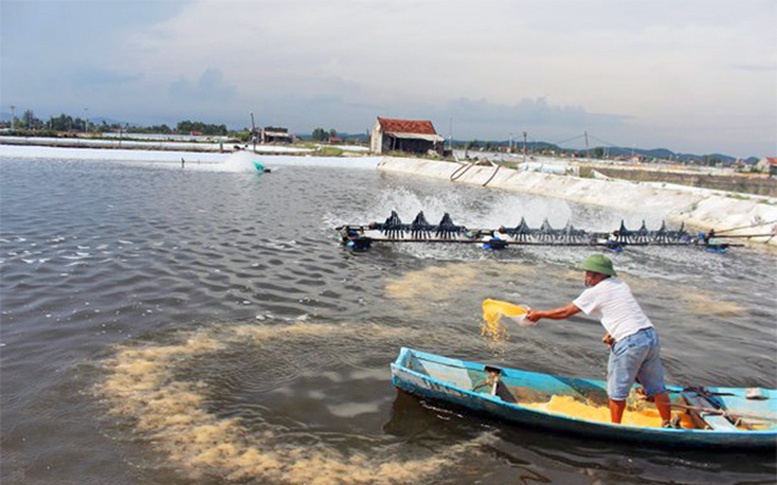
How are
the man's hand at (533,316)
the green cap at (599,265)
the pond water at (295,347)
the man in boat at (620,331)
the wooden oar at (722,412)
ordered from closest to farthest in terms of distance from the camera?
the pond water at (295,347) < the man in boat at (620,331) < the green cap at (599,265) < the man's hand at (533,316) < the wooden oar at (722,412)

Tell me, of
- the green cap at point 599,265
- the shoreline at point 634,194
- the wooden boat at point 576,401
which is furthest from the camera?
the shoreline at point 634,194

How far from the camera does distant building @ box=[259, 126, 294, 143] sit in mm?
101144

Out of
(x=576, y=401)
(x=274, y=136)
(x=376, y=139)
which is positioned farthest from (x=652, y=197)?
(x=274, y=136)

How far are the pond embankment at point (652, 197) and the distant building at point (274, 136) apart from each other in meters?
51.5

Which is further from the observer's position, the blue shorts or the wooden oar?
the wooden oar

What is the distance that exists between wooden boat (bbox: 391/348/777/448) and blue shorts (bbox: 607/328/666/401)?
0.50 metres

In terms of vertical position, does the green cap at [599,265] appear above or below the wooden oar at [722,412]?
above

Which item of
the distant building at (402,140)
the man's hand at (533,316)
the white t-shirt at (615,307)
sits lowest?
the man's hand at (533,316)

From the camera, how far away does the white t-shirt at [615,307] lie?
6.86 m

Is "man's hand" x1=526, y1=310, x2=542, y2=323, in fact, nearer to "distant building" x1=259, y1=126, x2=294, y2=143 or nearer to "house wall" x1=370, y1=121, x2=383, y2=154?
"house wall" x1=370, y1=121, x2=383, y2=154

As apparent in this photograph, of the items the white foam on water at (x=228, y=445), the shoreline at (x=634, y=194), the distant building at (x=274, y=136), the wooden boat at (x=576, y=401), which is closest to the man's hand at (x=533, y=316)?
the wooden boat at (x=576, y=401)

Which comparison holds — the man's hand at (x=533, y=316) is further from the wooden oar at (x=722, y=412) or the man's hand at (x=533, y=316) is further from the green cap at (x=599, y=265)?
the wooden oar at (x=722, y=412)

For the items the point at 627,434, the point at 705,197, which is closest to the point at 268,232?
the point at 627,434

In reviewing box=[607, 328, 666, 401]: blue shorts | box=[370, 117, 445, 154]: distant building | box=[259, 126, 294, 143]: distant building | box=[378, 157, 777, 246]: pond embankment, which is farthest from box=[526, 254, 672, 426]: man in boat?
box=[259, 126, 294, 143]: distant building
